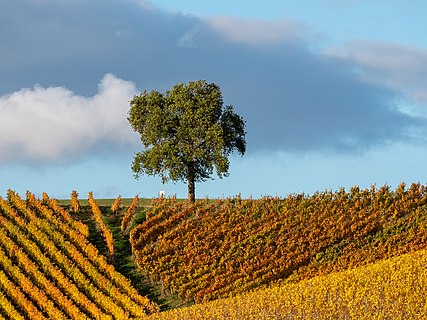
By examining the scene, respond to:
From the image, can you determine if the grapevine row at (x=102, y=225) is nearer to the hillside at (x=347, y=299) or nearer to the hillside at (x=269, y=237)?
the hillside at (x=269, y=237)

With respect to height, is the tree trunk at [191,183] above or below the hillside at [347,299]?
above

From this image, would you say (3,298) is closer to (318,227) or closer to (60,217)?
(60,217)

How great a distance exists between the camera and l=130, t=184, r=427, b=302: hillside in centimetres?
4316

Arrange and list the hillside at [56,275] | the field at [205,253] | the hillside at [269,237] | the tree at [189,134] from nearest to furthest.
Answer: the field at [205,253], the hillside at [56,275], the hillside at [269,237], the tree at [189,134]

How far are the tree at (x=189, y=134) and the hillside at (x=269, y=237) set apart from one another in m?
3.13

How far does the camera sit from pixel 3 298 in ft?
134

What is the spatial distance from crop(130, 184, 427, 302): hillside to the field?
3.1 inches

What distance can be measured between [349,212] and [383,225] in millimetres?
2752

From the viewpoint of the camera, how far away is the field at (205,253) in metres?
36.7

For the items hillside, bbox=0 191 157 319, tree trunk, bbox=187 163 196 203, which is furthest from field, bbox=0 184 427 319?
tree trunk, bbox=187 163 196 203

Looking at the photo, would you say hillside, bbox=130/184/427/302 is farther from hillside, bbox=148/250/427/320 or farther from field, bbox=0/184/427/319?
hillside, bbox=148/250/427/320

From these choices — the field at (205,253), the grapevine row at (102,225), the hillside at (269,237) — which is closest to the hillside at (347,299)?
the field at (205,253)

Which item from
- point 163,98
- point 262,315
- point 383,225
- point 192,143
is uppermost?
point 163,98

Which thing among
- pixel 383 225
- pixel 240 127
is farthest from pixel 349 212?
pixel 240 127
